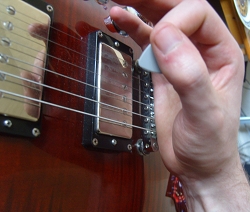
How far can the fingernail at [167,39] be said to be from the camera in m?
0.31

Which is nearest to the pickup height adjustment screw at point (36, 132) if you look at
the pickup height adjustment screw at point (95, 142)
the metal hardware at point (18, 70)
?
the metal hardware at point (18, 70)

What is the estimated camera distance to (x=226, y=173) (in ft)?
1.50

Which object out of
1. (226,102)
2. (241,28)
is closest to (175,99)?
(226,102)

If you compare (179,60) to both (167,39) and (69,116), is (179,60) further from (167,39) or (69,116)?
(69,116)

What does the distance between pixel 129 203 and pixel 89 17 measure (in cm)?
41

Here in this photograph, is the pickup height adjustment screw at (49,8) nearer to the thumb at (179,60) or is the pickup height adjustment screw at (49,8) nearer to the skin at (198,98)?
the skin at (198,98)

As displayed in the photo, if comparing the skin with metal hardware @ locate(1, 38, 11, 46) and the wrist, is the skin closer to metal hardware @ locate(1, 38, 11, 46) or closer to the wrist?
the wrist

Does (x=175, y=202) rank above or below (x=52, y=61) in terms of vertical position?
below

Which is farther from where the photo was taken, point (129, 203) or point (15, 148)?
point (129, 203)

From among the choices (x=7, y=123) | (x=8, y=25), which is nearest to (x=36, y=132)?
(x=7, y=123)

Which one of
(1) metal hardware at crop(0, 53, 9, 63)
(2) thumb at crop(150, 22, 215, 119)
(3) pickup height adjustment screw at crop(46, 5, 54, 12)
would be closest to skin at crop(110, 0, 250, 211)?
(2) thumb at crop(150, 22, 215, 119)

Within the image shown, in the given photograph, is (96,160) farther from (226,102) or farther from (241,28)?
(241,28)

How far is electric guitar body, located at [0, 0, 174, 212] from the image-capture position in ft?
1.34

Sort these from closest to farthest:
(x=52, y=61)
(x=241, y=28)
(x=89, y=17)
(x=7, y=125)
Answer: (x=7, y=125), (x=52, y=61), (x=89, y=17), (x=241, y=28)
